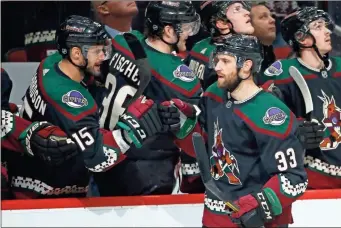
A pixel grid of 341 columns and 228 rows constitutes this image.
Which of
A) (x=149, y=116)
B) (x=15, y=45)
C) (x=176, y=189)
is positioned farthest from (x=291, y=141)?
(x=15, y=45)

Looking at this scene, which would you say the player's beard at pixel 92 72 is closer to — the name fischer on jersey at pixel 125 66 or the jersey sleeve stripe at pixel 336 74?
the name fischer on jersey at pixel 125 66

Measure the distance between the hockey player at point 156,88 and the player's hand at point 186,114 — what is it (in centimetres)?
23

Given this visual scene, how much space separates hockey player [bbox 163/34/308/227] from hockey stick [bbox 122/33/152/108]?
1.13 ft

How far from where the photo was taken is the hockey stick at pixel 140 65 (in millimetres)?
3461

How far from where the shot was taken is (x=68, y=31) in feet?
10.9

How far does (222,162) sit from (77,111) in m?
0.53

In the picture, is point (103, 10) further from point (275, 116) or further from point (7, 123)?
point (275, 116)

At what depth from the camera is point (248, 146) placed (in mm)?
3037

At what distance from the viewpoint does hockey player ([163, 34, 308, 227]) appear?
2.97m

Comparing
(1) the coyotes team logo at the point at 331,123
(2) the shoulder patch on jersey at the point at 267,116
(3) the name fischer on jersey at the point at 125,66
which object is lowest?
(1) the coyotes team logo at the point at 331,123

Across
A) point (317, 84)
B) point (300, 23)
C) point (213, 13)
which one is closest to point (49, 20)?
point (213, 13)

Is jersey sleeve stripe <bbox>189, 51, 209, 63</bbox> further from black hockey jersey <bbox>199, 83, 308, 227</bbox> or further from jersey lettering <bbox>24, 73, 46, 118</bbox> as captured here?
jersey lettering <bbox>24, 73, 46, 118</bbox>

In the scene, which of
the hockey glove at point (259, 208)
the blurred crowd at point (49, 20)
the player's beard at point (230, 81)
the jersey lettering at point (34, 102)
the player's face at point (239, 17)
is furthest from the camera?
the blurred crowd at point (49, 20)

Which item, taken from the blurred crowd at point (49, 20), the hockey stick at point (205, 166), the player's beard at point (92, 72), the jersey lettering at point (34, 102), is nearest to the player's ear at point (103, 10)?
the blurred crowd at point (49, 20)
